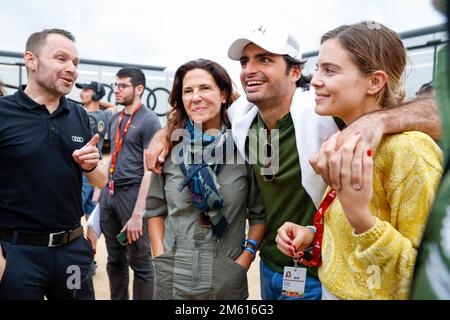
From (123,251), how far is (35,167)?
1.92 meters

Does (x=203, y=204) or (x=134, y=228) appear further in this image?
(x=134, y=228)

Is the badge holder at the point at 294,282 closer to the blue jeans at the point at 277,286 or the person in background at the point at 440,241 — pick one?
the blue jeans at the point at 277,286

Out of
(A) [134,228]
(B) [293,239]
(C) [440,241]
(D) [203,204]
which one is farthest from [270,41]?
(A) [134,228]

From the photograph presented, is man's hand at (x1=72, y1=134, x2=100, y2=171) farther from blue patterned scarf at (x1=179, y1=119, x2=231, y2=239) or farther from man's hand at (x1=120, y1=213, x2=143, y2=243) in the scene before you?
man's hand at (x1=120, y1=213, x2=143, y2=243)

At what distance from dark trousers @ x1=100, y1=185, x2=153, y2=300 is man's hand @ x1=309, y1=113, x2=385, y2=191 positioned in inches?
116

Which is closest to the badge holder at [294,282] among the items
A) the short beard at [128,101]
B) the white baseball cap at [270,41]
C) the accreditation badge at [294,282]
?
the accreditation badge at [294,282]

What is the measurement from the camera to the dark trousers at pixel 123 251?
378 cm

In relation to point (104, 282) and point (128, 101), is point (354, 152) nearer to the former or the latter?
point (128, 101)

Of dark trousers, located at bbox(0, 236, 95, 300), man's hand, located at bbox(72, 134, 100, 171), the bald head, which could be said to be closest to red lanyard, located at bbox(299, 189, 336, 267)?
man's hand, located at bbox(72, 134, 100, 171)

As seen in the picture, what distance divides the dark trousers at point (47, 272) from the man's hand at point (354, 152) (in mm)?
1801

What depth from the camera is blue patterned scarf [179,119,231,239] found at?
1.92 metres

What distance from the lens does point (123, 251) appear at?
3.94m

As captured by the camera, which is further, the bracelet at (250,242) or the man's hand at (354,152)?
the bracelet at (250,242)

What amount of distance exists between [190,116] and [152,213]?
0.61m
